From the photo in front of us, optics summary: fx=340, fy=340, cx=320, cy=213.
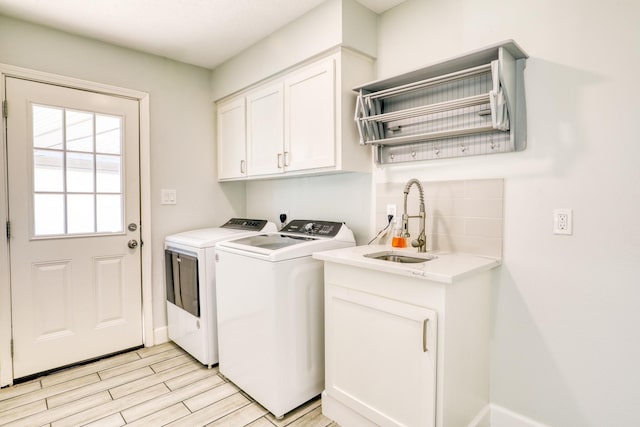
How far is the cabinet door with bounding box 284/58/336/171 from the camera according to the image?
2.09 meters

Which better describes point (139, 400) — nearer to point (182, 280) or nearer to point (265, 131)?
point (182, 280)

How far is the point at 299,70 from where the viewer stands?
2.29m

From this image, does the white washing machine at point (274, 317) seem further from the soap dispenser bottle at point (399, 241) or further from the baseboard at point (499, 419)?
the baseboard at point (499, 419)

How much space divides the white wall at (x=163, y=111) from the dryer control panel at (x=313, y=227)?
0.95 m

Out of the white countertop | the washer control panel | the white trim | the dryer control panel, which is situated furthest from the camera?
the washer control panel

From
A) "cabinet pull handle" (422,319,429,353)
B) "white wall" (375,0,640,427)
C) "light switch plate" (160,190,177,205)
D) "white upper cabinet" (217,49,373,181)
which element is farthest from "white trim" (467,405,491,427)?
"light switch plate" (160,190,177,205)

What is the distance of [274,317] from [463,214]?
115 cm

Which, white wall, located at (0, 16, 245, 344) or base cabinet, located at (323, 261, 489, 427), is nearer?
base cabinet, located at (323, 261, 489, 427)

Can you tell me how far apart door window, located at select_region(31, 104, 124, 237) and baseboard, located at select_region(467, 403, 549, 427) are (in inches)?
106

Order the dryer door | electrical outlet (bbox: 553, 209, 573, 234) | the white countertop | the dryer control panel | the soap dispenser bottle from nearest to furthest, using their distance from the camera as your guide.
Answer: the white countertop, electrical outlet (bbox: 553, 209, 573, 234), the soap dispenser bottle, the dryer control panel, the dryer door

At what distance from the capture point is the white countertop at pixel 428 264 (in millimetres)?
1347

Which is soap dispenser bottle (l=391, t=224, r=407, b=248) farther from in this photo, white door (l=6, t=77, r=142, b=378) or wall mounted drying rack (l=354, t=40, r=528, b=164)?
white door (l=6, t=77, r=142, b=378)

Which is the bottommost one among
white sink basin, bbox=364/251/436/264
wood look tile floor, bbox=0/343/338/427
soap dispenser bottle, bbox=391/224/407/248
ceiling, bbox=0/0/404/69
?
wood look tile floor, bbox=0/343/338/427

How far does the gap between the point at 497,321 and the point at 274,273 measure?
1167 mm
